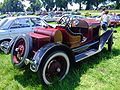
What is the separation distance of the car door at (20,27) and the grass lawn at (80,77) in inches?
84.0

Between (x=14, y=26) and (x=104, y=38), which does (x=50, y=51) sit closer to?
(x=104, y=38)

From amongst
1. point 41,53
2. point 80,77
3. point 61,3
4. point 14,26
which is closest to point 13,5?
point 61,3

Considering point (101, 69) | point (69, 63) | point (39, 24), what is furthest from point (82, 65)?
point (39, 24)

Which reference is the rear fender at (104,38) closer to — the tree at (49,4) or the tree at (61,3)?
the tree at (61,3)

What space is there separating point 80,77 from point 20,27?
4350 millimetres

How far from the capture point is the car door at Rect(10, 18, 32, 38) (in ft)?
27.4

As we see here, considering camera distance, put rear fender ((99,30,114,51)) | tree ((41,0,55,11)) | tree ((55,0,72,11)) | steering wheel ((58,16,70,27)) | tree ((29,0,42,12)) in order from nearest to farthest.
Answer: steering wheel ((58,16,70,27))
rear fender ((99,30,114,51))
tree ((55,0,72,11))
tree ((41,0,55,11))
tree ((29,0,42,12))

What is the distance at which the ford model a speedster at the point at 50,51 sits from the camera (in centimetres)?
452

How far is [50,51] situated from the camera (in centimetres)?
462

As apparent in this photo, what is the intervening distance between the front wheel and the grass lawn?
158mm

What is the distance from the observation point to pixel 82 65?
587 centimetres

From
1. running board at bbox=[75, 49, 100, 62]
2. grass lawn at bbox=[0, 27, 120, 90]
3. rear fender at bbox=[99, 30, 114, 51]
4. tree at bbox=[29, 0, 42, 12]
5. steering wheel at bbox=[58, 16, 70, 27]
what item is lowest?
tree at bbox=[29, 0, 42, 12]

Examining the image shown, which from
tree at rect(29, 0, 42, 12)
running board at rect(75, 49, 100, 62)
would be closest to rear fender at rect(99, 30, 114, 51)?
running board at rect(75, 49, 100, 62)

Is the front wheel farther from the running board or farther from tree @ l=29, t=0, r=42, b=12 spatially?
tree @ l=29, t=0, r=42, b=12
